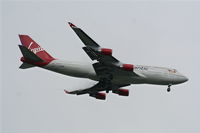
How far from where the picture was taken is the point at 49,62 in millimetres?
70188

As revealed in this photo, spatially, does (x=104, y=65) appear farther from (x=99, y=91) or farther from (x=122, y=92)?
(x=122, y=92)

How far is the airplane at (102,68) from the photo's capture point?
6888 centimetres

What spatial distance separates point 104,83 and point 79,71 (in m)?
4.62

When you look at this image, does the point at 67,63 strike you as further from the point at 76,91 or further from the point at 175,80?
the point at 175,80

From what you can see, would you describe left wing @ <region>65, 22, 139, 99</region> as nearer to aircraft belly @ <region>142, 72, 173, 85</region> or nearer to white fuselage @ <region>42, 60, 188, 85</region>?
white fuselage @ <region>42, 60, 188, 85</region>

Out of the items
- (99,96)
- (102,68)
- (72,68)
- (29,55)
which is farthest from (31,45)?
(99,96)

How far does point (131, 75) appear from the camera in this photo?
70.2 m

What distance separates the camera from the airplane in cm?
6888

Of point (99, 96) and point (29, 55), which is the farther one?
point (99, 96)

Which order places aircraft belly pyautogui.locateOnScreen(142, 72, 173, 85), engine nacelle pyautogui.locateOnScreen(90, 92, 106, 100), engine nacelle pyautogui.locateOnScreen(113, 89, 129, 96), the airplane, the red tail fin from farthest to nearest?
engine nacelle pyautogui.locateOnScreen(90, 92, 106, 100)
engine nacelle pyautogui.locateOnScreen(113, 89, 129, 96)
the red tail fin
aircraft belly pyautogui.locateOnScreen(142, 72, 173, 85)
the airplane

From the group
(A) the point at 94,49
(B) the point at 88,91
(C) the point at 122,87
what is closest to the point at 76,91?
(B) the point at 88,91

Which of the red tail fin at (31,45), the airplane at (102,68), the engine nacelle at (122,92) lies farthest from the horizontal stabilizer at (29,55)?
the engine nacelle at (122,92)

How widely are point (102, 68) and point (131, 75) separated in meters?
3.97

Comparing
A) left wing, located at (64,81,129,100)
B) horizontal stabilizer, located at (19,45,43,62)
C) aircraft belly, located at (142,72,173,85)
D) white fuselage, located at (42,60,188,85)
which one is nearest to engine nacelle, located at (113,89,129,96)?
left wing, located at (64,81,129,100)
